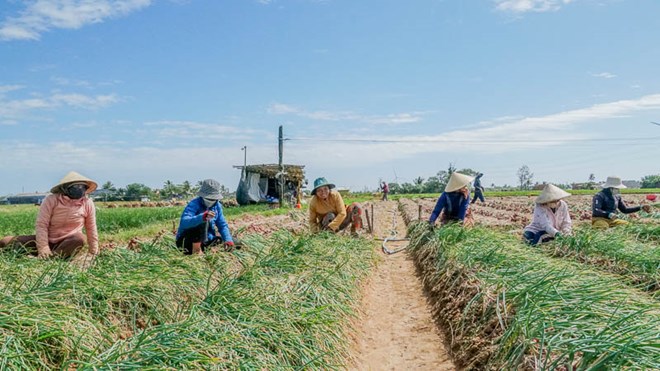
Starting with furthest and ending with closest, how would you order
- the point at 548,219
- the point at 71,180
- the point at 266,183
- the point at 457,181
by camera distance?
1. the point at 266,183
2. the point at 457,181
3. the point at 548,219
4. the point at 71,180

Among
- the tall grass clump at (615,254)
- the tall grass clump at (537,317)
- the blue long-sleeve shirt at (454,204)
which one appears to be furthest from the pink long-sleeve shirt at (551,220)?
the tall grass clump at (537,317)

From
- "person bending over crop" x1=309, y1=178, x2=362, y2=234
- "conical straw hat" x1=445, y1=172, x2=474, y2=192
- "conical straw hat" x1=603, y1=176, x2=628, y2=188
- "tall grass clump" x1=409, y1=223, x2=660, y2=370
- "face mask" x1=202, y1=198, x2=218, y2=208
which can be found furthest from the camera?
"conical straw hat" x1=603, y1=176, x2=628, y2=188

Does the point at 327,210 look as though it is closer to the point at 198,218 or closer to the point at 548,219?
the point at 198,218

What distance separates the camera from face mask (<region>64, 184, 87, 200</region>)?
5.27m

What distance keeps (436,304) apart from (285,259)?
1.71 meters

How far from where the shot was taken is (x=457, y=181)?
24.1ft

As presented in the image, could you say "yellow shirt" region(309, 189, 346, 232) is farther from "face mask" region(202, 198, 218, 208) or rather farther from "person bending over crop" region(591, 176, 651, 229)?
"person bending over crop" region(591, 176, 651, 229)

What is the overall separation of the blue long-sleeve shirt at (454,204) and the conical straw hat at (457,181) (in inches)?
13.2

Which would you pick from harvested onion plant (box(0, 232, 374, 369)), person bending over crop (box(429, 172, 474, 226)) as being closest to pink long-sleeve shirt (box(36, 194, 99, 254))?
harvested onion plant (box(0, 232, 374, 369))

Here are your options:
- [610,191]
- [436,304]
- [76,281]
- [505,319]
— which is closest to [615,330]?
[505,319]

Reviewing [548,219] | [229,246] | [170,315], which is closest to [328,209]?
[229,246]

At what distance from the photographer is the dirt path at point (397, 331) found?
3551 mm

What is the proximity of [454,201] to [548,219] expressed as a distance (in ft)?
5.84

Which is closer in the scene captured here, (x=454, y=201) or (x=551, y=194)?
(x=551, y=194)
